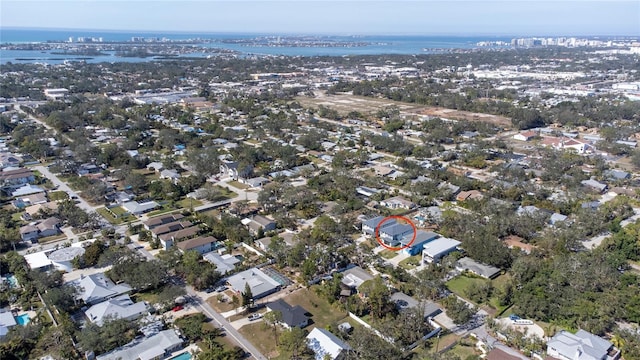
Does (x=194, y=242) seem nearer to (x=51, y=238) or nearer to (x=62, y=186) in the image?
(x=51, y=238)

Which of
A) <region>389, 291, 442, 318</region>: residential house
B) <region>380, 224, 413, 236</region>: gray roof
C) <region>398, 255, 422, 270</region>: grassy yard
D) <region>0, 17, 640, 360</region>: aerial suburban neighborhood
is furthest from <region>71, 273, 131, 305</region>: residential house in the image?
<region>380, 224, 413, 236</region>: gray roof

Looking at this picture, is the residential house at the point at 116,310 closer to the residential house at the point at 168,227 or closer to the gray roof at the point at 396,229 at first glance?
the residential house at the point at 168,227

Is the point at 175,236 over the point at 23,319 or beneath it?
over

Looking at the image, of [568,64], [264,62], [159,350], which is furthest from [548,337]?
[568,64]

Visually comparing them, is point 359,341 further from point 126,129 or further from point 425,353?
point 126,129

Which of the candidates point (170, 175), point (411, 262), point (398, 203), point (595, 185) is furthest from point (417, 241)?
point (170, 175)

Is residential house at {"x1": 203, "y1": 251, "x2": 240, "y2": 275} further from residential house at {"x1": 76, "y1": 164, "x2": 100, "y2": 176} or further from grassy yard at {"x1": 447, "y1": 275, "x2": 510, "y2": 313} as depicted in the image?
residential house at {"x1": 76, "y1": 164, "x2": 100, "y2": 176}
